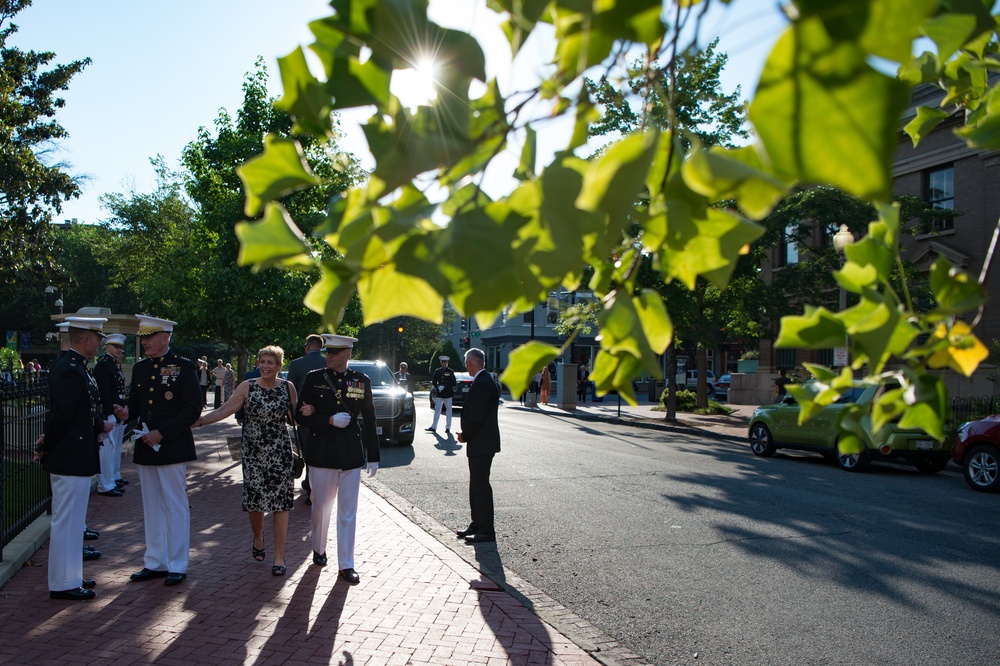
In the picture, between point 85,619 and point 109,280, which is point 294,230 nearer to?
point 85,619

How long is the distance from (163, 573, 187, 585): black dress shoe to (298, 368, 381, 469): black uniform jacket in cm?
132

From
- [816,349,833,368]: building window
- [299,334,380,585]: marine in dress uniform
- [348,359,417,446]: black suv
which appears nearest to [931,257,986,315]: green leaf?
[299,334,380,585]: marine in dress uniform

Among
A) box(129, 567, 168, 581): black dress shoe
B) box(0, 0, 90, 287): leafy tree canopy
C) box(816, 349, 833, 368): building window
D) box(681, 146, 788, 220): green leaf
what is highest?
box(0, 0, 90, 287): leafy tree canopy

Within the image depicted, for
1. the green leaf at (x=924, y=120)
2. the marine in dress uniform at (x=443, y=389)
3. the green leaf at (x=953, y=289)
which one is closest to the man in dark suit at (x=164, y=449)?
the green leaf at (x=924, y=120)

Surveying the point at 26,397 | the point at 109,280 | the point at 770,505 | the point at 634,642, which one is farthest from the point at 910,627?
the point at 109,280

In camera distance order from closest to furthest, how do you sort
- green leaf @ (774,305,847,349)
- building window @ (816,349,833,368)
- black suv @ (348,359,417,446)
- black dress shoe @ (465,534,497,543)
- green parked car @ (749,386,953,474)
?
green leaf @ (774,305,847,349)
black dress shoe @ (465,534,497,543)
green parked car @ (749,386,953,474)
black suv @ (348,359,417,446)
building window @ (816,349,833,368)

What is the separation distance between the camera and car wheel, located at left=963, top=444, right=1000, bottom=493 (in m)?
11.4

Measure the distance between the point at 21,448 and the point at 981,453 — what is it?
42.0 ft

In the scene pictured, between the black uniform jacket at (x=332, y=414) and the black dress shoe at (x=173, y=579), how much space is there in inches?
51.9

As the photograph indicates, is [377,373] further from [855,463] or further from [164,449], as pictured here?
[164,449]

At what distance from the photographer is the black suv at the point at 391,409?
16078 millimetres

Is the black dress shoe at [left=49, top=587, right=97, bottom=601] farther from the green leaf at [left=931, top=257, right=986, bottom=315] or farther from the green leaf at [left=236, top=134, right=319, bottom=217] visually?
the green leaf at [left=931, top=257, right=986, bottom=315]

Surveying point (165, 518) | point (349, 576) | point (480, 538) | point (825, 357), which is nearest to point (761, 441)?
point (480, 538)

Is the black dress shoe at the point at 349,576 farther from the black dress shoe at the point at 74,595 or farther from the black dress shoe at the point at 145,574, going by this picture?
the black dress shoe at the point at 74,595
